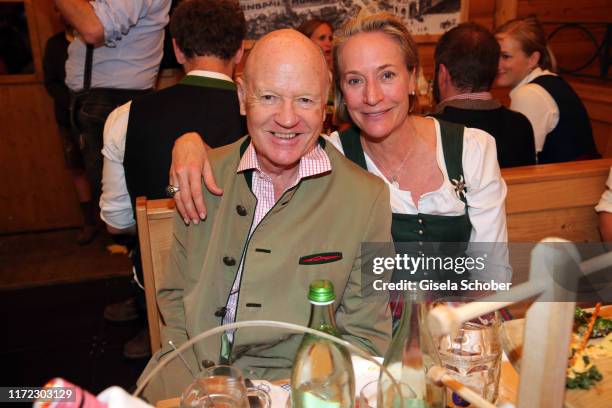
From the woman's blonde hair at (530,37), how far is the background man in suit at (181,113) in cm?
175

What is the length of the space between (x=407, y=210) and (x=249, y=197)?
58 centimetres

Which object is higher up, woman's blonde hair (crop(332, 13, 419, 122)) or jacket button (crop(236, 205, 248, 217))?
woman's blonde hair (crop(332, 13, 419, 122))

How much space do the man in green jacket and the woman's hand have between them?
0.03 metres

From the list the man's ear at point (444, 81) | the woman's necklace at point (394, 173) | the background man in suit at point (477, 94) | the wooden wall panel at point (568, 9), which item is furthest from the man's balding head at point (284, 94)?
the wooden wall panel at point (568, 9)

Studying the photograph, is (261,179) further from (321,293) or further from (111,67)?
(111,67)

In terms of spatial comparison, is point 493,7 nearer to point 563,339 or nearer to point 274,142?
point 274,142

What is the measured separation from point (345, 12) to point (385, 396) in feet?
12.1

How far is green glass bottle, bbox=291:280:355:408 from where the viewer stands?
0.93 meters

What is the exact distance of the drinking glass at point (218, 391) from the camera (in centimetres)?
92

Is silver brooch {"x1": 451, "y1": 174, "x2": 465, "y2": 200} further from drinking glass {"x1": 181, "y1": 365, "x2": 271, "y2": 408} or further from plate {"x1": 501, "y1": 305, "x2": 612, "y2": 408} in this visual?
drinking glass {"x1": 181, "y1": 365, "x2": 271, "y2": 408}

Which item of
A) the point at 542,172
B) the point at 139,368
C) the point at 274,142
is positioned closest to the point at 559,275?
the point at 274,142

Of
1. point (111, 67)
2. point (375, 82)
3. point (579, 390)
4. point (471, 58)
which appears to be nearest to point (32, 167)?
point (111, 67)

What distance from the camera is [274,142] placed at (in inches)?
59.0

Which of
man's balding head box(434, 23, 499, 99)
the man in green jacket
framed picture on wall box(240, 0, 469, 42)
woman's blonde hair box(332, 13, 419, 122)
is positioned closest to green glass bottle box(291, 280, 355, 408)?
the man in green jacket
